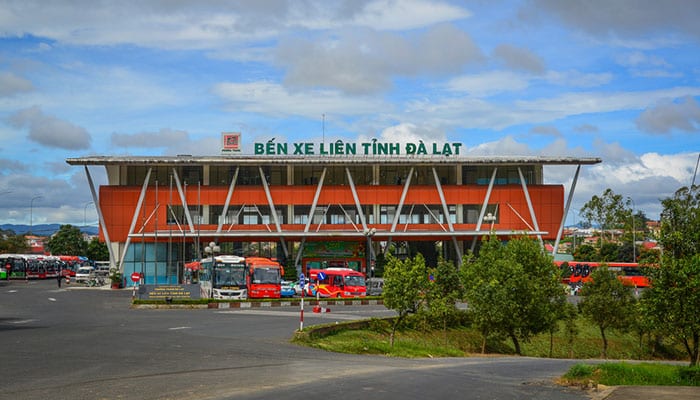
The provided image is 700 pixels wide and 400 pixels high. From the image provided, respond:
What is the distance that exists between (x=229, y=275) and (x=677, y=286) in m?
37.8

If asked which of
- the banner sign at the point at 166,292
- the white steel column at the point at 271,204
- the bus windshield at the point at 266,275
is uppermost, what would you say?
the white steel column at the point at 271,204

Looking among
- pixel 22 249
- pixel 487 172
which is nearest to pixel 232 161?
pixel 487 172

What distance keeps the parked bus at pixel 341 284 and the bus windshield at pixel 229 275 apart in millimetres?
9410

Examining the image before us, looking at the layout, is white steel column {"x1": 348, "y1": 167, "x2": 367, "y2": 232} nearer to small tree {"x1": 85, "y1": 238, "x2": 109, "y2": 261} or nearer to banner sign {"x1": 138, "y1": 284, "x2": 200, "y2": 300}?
banner sign {"x1": 138, "y1": 284, "x2": 200, "y2": 300}

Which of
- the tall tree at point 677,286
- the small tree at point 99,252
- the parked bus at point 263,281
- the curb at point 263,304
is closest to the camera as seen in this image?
the tall tree at point 677,286

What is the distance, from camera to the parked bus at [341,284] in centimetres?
6359

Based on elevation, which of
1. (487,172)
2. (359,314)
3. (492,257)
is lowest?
(359,314)

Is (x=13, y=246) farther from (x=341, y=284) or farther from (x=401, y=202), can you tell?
(x=341, y=284)

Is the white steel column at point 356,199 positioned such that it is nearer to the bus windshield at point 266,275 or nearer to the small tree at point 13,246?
the bus windshield at point 266,275

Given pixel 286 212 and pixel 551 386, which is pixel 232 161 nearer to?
pixel 286 212

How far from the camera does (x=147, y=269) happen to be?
8138 cm

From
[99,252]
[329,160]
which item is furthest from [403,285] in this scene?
[99,252]

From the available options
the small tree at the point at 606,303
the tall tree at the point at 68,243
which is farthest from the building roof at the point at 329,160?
the tall tree at the point at 68,243

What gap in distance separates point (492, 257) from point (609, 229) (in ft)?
273
